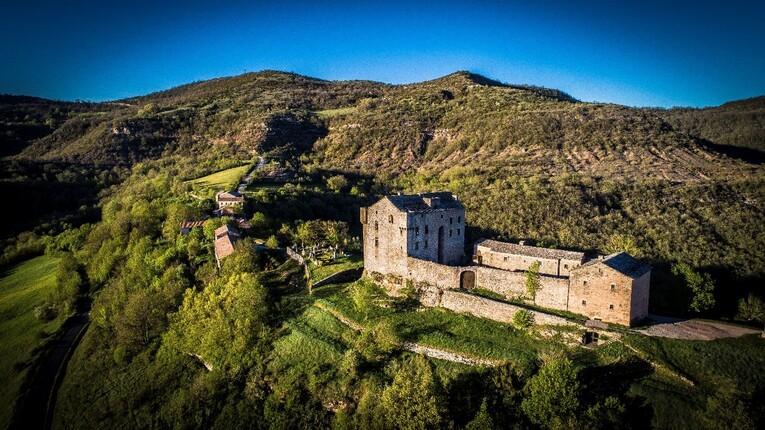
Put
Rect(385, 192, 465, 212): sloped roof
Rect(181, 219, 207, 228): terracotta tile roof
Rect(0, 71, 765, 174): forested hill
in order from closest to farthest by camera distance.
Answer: Rect(385, 192, 465, 212): sloped roof → Rect(181, 219, 207, 228): terracotta tile roof → Rect(0, 71, 765, 174): forested hill

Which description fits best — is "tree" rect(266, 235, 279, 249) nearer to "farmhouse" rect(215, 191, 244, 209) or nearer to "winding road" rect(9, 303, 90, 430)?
"farmhouse" rect(215, 191, 244, 209)

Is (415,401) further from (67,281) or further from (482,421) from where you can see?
(67,281)

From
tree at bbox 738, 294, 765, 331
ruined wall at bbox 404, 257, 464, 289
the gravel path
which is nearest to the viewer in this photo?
the gravel path

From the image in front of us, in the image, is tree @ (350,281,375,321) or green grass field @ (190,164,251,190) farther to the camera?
green grass field @ (190,164,251,190)

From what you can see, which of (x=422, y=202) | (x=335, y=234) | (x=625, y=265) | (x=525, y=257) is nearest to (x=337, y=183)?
(x=335, y=234)

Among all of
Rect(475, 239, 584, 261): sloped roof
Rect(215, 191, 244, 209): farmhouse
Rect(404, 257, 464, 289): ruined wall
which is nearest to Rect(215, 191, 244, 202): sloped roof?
Rect(215, 191, 244, 209): farmhouse

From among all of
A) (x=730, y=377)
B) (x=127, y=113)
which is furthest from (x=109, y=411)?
(x=127, y=113)

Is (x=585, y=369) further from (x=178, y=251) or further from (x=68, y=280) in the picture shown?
(x=68, y=280)
